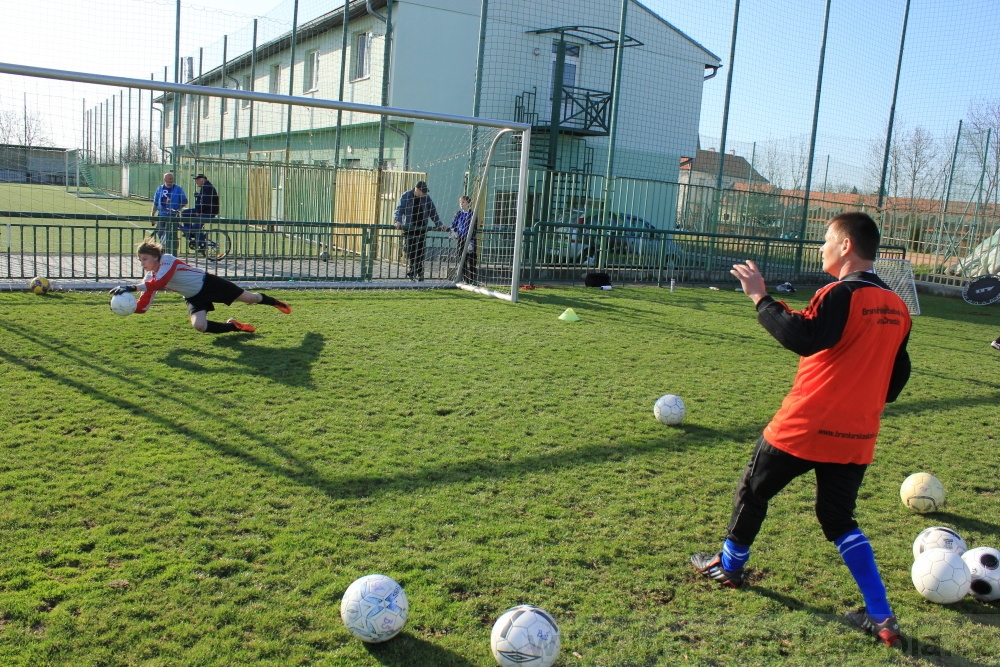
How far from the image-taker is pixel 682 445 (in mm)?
5219

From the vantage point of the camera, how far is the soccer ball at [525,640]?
2582 millimetres

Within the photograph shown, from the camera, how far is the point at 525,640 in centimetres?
260

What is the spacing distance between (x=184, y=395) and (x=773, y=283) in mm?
13933

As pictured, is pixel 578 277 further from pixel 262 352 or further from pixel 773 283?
pixel 262 352

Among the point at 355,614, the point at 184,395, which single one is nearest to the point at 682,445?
the point at 355,614

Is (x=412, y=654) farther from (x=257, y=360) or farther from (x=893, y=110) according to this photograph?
(x=893, y=110)

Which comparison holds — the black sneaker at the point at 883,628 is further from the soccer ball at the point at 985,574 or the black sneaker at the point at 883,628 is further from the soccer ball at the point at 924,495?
the soccer ball at the point at 924,495

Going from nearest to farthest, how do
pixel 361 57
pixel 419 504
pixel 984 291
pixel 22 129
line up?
1. pixel 419 504
2. pixel 22 129
3. pixel 984 291
4. pixel 361 57

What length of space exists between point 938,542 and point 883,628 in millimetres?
833

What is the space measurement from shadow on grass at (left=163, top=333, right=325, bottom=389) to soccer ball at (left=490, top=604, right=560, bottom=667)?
3773mm

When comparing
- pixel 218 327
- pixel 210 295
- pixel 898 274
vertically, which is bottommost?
pixel 218 327

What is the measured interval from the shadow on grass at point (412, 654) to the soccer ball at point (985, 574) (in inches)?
94.3

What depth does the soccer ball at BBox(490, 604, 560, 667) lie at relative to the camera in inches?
102

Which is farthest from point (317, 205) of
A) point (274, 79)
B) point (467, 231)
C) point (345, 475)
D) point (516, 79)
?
point (345, 475)
